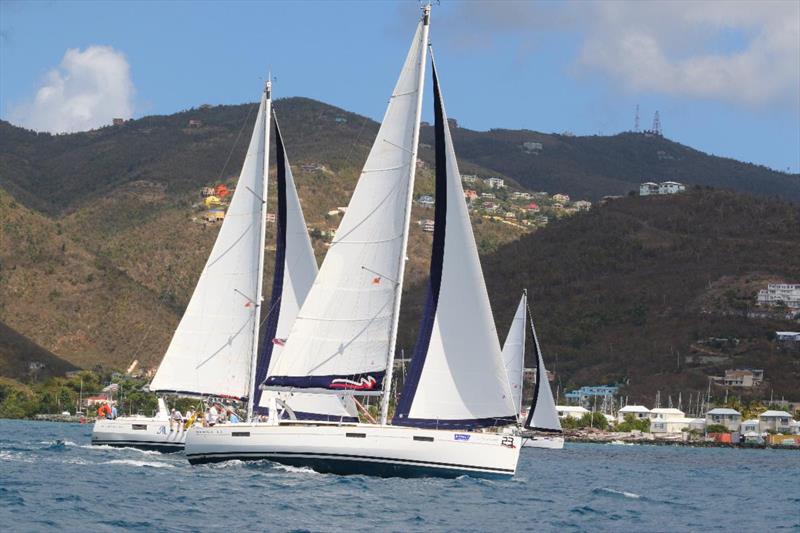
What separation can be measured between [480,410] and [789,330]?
14145cm

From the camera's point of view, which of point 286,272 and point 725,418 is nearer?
point 286,272

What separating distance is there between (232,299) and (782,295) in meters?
139

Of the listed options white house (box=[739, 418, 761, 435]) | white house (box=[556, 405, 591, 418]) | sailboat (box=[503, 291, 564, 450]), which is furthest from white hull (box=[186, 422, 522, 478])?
white house (box=[556, 405, 591, 418])

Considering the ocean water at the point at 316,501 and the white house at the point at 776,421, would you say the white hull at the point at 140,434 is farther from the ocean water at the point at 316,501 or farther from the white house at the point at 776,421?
the white house at the point at 776,421

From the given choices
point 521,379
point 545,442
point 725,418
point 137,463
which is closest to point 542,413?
point 521,379

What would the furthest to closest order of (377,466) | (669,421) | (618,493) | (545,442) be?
(669,421) → (545,442) → (618,493) → (377,466)

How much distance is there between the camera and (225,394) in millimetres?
51344

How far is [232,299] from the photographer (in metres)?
51.7

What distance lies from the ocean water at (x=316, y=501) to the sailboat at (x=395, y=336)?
2.78 ft

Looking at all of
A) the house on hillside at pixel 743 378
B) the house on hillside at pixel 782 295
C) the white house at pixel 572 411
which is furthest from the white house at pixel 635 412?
the house on hillside at pixel 782 295

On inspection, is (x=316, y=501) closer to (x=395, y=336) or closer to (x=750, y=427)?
(x=395, y=336)

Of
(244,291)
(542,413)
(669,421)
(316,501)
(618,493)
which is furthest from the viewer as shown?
(669,421)

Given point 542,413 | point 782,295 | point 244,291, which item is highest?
point 782,295

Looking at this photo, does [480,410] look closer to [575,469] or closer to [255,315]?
[255,315]
